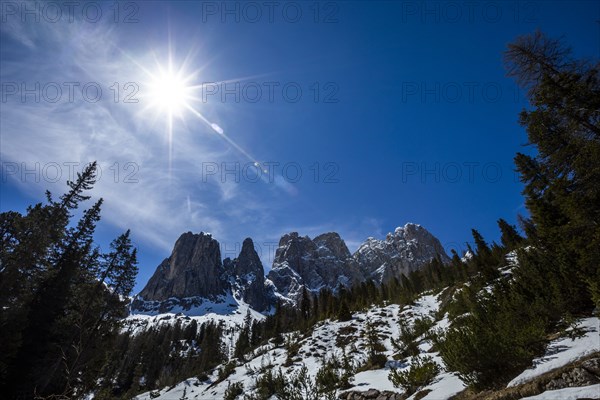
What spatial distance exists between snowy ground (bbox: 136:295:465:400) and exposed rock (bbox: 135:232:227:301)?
15425cm

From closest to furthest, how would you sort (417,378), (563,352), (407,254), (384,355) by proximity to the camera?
(563,352) < (417,378) < (384,355) < (407,254)

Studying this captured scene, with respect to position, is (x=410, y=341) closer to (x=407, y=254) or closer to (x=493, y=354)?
(x=493, y=354)

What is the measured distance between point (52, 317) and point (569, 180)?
1388 inches

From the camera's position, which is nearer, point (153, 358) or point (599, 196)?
point (599, 196)

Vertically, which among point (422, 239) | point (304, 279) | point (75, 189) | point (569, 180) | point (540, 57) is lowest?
point (569, 180)

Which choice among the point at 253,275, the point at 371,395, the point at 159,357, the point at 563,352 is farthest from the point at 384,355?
the point at 253,275

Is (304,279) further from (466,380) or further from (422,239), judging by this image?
(466,380)

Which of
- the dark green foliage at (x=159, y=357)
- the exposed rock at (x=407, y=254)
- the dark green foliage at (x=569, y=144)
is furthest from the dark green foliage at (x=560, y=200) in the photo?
the exposed rock at (x=407, y=254)

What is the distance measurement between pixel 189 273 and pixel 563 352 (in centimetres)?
18840

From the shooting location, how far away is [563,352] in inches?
262

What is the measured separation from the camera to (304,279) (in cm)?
19138

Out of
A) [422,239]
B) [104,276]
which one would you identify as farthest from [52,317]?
[422,239]

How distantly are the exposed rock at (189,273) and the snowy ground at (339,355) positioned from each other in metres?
154

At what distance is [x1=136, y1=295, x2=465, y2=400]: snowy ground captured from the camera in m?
12.4
